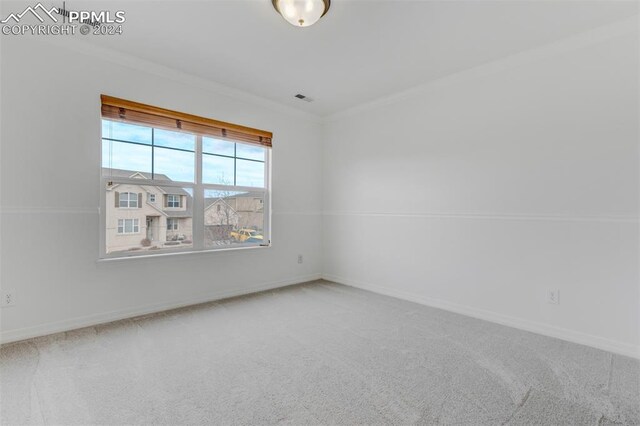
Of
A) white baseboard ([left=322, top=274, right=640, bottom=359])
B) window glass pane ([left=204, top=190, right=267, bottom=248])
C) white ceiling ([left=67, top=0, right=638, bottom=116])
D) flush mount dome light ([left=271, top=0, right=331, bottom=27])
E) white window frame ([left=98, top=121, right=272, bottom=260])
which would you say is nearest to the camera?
flush mount dome light ([left=271, top=0, right=331, bottom=27])

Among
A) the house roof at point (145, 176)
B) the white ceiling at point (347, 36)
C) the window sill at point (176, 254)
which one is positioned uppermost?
the white ceiling at point (347, 36)

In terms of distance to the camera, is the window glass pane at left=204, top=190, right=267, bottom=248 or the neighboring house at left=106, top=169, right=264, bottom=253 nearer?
the neighboring house at left=106, top=169, right=264, bottom=253

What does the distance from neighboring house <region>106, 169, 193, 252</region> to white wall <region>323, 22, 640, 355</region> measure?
2339 millimetres

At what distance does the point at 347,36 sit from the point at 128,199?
2.60 meters

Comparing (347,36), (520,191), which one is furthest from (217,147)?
(520,191)

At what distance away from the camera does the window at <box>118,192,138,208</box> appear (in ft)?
9.92

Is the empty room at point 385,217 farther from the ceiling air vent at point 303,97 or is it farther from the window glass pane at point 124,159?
the ceiling air vent at point 303,97

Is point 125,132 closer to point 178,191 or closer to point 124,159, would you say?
point 124,159

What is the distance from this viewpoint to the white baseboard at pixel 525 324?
2.38 m

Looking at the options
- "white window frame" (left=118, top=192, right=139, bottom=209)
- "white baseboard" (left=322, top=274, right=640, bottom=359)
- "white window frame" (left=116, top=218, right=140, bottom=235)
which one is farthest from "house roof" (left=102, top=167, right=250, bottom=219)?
"white baseboard" (left=322, top=274, right=640, bottom=359)

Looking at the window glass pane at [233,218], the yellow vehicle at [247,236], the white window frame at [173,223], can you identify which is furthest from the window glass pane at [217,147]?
the yellow vehicle at [247,236]

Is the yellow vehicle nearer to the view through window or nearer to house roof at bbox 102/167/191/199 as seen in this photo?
the view through window

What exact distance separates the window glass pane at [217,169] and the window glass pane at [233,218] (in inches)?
5.7

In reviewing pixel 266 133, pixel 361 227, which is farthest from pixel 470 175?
pixel 266 133
